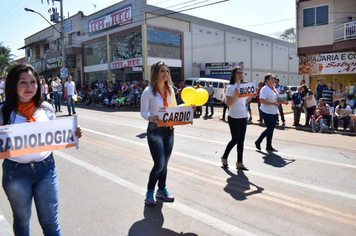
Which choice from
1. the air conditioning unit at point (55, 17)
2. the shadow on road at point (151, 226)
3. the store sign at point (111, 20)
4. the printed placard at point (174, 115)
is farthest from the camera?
the air conditioning unit at point (55, 17)

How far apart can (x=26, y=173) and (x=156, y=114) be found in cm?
187

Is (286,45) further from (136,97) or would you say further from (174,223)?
(174,223)

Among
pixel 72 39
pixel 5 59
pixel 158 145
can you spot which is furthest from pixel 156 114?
pixel 5 59

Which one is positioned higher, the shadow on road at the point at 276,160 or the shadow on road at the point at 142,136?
the shadow on road at the point at 142,136

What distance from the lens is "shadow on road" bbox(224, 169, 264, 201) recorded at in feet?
14.4

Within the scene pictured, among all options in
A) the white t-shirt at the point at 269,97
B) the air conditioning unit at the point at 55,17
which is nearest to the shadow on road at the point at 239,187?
the white t-shirt at the point at 269,97

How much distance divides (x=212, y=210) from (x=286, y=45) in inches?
1991

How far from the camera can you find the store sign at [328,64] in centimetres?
1769

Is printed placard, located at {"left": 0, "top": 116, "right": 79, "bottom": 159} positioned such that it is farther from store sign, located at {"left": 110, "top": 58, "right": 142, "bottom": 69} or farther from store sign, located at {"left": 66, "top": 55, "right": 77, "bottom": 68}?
store sign, located at {"left": 66, "top": 55, "right": 77, "bottom": 68}

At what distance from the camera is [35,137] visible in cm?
257

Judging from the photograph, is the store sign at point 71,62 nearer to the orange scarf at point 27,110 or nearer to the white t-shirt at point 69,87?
the white t-shirt at point 69,87

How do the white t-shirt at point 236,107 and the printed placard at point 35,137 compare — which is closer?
the printed placard at point 35,137

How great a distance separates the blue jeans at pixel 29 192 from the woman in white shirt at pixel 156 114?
1.54 meters

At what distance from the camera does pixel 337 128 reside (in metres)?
11.1
